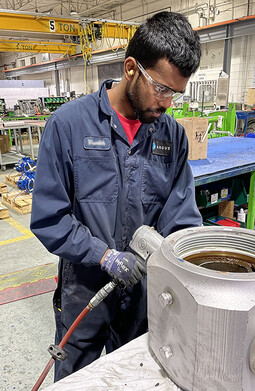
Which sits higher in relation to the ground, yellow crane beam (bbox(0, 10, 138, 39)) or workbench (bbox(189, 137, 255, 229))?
yellow crane beam (bbox(0, 10, 138, 39))

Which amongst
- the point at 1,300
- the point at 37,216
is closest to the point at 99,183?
the point at 37,216

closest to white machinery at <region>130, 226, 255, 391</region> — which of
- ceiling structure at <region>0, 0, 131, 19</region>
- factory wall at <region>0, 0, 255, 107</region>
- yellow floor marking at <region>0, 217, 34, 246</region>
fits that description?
yellow floor marking at <region>0, 217, 34, 246</region>

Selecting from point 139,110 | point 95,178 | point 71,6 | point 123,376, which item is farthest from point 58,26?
point 123,376

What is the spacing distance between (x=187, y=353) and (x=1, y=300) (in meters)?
2.12

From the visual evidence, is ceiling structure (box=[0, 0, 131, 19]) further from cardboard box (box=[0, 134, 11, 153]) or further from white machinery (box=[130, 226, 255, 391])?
white machinery (box=[130, 226, 255, 391])

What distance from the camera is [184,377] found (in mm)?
700

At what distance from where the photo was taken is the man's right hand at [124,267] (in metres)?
1.00

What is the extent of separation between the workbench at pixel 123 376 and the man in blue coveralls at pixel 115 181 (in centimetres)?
23

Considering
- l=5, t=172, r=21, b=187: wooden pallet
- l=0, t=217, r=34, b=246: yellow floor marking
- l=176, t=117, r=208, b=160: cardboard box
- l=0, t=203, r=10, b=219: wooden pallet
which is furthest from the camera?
l=5, t=172, r=21, b=187: wooden pallet

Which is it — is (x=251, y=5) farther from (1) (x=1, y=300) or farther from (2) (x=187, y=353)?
(2) (x=187, y=353)

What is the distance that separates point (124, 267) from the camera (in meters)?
1.00

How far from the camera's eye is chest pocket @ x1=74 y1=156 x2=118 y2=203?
1.06m

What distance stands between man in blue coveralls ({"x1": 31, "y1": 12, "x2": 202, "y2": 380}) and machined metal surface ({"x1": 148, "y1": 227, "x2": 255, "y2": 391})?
291mm

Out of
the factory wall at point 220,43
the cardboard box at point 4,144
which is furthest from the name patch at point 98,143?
the cardboard box at point 4,144
